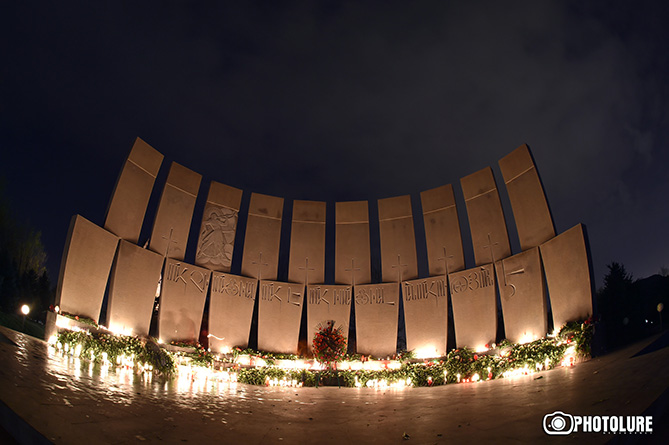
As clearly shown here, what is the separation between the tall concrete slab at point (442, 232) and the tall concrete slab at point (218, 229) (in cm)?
679

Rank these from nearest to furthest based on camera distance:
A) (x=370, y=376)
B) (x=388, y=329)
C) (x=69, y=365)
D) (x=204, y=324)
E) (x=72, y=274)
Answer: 1. (x=69, y=365)
2. (x=72, y=274)
3. (x=370, y=376)
4. (x=388, y=329)
5. (x=204, y=324)

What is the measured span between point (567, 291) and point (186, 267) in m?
11.1

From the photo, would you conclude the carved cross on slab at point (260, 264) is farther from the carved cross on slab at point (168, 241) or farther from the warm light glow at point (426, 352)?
the warm light glow at point (426, 352)

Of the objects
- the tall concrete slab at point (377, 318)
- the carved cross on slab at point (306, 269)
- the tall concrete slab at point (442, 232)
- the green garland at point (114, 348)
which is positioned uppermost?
the tall concrete slab at point (442, 232)

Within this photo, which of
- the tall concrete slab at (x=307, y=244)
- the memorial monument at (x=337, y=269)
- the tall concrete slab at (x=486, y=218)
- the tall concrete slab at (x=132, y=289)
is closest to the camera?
the memorial monument at (x=337, y=269)

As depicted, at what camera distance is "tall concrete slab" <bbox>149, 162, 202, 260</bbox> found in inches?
513

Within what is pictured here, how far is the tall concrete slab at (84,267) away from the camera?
1015 centimetres

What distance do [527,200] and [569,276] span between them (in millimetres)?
2510

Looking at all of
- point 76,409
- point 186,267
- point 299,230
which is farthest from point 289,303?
point 76,409

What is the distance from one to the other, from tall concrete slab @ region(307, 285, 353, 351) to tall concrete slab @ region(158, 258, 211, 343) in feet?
12.1

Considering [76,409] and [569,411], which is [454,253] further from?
[76,409]

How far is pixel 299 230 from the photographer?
15.2 meters

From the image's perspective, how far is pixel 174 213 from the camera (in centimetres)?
1347

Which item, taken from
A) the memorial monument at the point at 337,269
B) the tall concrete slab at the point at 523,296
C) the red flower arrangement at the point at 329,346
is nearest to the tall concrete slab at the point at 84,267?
the memorial monument at the point at 337,269
